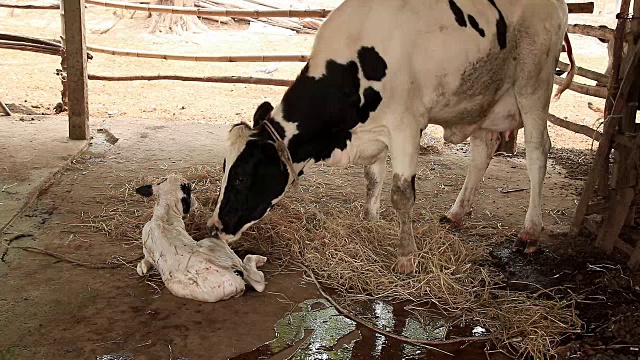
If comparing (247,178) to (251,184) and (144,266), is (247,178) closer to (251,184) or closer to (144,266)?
(251,184)

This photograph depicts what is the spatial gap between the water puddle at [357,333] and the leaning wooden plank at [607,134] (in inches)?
69.1

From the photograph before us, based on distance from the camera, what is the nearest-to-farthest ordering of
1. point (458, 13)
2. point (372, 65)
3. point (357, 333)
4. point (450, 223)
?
point (357, 333), point (372, 65), point (458, 13), point (450, 223)

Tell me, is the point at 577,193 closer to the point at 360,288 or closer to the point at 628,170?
the point at 628,170

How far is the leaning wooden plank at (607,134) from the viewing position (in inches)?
177

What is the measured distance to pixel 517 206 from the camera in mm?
5711

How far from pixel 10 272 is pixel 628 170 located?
4021mm

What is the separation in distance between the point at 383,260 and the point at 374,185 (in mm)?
740

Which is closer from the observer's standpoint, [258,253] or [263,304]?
[263,304]

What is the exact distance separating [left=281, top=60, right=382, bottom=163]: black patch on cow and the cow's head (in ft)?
0.54

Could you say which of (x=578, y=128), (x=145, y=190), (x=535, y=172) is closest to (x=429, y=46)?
(x=535, y=172)

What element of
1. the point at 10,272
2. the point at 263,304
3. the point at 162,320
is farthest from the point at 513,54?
the point at 10,272

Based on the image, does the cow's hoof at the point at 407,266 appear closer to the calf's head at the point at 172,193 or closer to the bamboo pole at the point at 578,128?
the calf's head at the point at 172,193

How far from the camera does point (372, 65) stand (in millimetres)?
4047

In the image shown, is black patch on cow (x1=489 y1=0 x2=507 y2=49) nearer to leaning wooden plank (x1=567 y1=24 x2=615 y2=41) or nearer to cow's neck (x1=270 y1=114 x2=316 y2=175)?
cow's neck (x1=270 y1=114 x2=316 y2=175)
